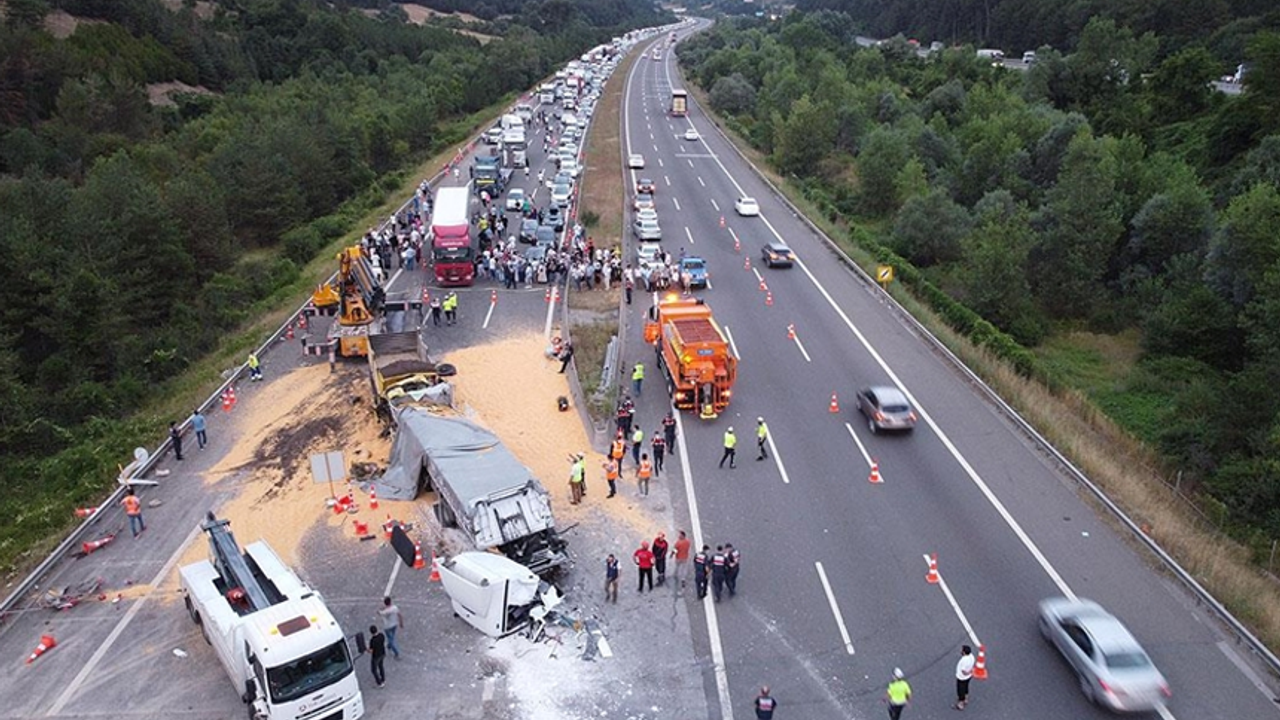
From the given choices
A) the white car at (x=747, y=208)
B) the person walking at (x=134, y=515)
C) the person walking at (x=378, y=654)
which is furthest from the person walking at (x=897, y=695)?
the white car at (x=747, y=208)

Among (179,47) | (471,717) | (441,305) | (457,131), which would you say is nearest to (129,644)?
(471,717)

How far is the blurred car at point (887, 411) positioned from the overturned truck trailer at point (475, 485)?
37.6 feet

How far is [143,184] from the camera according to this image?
171ft

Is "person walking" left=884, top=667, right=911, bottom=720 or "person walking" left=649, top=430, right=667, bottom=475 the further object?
"person walking" left=649, top=430, right=667, bottom=475

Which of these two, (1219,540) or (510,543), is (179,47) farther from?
(1219,540)

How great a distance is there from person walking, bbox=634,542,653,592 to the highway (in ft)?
4.82

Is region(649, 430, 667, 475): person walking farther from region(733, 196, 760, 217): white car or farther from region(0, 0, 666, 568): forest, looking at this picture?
region(733, 196, 760, 217): white car

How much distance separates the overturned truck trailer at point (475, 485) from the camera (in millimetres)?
20922

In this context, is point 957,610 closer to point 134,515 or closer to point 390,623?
point 390,623

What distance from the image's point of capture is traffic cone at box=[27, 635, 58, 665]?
738 inches

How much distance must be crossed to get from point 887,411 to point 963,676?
12122 millimetres

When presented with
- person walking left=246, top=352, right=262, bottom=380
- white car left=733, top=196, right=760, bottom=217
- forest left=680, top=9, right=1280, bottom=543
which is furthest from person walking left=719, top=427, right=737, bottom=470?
white car left=733, top=196, right=760, bottom=217

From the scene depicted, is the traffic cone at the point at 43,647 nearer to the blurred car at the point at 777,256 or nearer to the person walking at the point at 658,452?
the person walking at the point at 658,452

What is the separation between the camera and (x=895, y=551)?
22469mm
